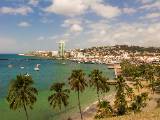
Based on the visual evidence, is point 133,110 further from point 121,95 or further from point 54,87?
point 54,87

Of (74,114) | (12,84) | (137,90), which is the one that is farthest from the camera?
(137,90)

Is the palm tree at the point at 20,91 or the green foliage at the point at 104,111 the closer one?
the palm tree at the point at 20,91

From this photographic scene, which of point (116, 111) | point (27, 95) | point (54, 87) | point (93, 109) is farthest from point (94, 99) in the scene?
point (27, 95)

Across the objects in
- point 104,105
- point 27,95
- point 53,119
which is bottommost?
point 53,119

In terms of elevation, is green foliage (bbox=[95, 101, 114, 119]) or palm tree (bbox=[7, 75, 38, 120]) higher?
palm tree (bbox=[7, 75, 38, 120])

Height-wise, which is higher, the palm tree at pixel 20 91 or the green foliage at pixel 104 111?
the palm tree at pixel 20 91

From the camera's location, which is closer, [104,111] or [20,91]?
[20,91]

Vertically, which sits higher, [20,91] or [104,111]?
[20,91]

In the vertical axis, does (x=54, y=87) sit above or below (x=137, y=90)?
above

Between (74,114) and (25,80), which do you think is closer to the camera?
(25,80)

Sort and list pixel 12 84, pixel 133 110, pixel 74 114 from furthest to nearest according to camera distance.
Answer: pixel 74 114
pixel 133 110
pixel 12 84

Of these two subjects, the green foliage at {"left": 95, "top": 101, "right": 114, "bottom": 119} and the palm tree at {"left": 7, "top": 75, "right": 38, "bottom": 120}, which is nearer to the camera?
the palm tree at {"left": 7, "top": 75, "right": 38, "bottom": 120}
